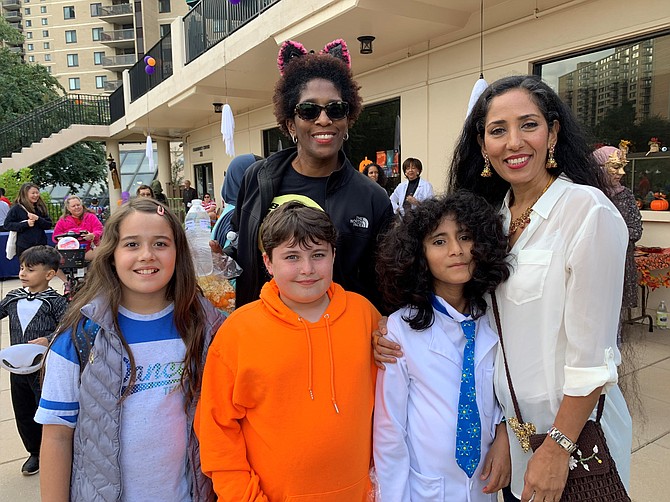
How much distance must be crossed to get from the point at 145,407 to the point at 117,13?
52235 millimetres

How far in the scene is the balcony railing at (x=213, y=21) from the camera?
364 inches

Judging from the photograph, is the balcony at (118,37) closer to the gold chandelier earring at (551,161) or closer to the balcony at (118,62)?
the balcony at (118,62)

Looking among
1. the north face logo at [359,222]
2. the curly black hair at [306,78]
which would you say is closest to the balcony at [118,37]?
the curly black hair at [306,78]

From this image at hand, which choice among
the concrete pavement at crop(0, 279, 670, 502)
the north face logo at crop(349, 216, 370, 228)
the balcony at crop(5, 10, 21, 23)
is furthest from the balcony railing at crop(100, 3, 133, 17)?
the north face logo at crop(349, 216, 370, 228)

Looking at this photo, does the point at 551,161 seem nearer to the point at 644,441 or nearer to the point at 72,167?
the point at 644,441

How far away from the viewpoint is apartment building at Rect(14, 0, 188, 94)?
37.8 metres

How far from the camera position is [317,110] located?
1974 millimetres

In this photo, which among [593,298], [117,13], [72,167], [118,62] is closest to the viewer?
[593,298]

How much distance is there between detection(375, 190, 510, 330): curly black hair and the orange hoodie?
33 centimetres

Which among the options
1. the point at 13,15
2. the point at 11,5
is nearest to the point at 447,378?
the point at 11,5

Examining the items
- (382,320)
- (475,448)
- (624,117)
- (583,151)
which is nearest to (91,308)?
(382,320)

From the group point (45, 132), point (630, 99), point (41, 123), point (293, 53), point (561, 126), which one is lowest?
point (561, 126)

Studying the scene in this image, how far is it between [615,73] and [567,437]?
5.95 metres

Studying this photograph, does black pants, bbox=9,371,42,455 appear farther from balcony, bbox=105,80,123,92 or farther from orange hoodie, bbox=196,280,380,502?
balcony, bbox=105,80,123,92
